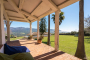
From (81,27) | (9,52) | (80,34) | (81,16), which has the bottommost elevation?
(9,52)

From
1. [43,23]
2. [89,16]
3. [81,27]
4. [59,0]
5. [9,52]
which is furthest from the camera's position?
[43,23]

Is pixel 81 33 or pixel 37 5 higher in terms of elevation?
pixel 37 5

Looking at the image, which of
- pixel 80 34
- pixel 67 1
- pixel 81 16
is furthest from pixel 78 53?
pixel 67 1

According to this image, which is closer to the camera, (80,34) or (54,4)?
(54,4)

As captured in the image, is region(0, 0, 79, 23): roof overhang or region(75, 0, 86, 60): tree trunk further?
region(75, 0, 86, 60): tree trunk

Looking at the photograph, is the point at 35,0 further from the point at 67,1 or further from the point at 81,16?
the point at 81,16

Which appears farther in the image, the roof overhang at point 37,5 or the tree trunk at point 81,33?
the tree trunk at point 81,33

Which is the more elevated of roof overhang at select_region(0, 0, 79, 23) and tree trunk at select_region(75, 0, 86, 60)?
roof overhang at select_region(0, 0, 79, 23)

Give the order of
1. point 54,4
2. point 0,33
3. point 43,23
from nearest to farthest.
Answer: point 0,33, point 54,4, point 43,23

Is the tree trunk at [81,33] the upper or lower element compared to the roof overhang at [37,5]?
lower

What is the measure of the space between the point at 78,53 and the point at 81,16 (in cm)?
338

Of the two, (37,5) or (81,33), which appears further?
(81,33)

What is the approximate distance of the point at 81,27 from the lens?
457 centimetres

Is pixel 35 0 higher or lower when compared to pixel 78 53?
higher
